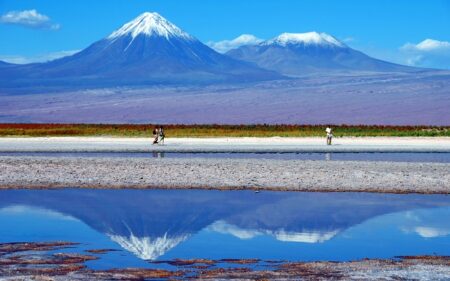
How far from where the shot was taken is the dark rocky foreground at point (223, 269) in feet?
43.6

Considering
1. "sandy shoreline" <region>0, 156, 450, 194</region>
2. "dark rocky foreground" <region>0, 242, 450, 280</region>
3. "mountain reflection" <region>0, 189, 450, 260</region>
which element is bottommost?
"dark rocky foreground" <region>0, 242, 450, 280</region>

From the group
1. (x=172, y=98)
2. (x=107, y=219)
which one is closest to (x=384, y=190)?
(x=107, y=219)

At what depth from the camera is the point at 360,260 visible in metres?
14.8

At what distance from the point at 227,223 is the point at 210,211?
6.08 ft

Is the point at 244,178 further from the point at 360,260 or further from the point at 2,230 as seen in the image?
the point at 360,260

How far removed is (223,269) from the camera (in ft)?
45.6

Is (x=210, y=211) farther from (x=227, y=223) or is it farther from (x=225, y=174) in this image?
(x=225, y=174)

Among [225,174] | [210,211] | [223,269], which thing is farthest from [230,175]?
[223,269]

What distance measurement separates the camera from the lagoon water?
1575 cm

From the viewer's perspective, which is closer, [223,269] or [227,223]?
[223,269]

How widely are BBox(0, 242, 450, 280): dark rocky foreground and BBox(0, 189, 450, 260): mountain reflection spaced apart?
1.18m

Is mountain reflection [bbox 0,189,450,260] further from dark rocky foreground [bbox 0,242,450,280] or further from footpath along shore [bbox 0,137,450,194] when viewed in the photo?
footpath along shore [bbox 0,137,450,194]

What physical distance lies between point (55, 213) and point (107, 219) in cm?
150

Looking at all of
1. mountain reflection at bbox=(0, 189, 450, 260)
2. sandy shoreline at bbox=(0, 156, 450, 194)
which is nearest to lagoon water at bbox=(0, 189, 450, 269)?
mountain reflection at bbox=(0, 189, 450, 260)
